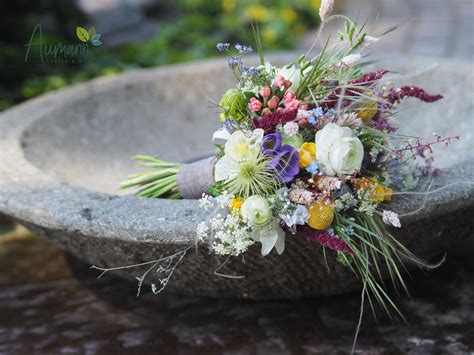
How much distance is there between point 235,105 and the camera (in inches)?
69.4

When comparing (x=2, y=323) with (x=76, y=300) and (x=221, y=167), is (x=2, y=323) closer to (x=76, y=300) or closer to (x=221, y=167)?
(x=76, y=300)

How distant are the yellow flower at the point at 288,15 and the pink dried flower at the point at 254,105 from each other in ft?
11.8

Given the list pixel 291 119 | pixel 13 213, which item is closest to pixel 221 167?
pixel 291 119

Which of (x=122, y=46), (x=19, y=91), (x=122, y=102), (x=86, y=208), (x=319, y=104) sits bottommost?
Answer: (x=86, y=208)

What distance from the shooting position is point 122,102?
117 inches

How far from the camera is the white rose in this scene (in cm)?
162

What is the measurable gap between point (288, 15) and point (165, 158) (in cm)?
270

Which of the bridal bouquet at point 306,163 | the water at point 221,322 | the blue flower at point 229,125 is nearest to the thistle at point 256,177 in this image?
Result: the bridal bouquet at point 306,163

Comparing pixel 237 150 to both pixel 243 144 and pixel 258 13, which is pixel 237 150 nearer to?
pixel 243 144

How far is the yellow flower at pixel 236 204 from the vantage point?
1.67m

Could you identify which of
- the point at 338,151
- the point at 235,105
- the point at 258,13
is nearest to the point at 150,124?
the point at 235,105

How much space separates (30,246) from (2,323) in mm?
607

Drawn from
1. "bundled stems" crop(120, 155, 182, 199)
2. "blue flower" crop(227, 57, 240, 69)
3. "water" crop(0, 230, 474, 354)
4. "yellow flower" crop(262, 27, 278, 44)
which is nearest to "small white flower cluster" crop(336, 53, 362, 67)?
"blue flower" crop(227, 57, 240, 69)

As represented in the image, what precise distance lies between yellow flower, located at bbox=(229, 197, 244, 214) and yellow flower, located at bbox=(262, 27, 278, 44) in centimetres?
344
